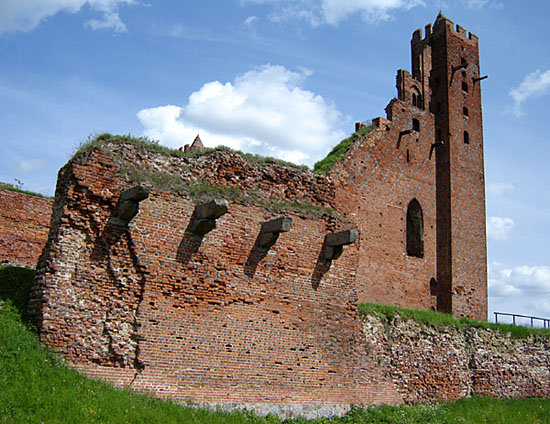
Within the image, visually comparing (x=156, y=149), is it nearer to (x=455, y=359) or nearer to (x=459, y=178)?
(x=455, y=359)

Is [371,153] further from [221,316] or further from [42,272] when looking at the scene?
[42,272]

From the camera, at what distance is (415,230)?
68.9ft

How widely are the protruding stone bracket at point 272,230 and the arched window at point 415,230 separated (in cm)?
1163

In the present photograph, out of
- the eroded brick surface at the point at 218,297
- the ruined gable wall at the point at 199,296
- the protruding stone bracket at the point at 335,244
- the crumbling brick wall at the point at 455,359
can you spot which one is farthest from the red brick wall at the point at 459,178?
the protruding stone bracket at the point at 335,244

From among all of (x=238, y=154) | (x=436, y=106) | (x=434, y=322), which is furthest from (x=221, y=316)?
(x=436, y=106)

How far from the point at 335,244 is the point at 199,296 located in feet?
9.80

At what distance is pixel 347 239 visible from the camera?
1077cm

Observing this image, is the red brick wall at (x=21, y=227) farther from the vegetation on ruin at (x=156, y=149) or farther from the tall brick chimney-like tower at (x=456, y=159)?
the tall brick chimney-like tower at (x=456, y=159)

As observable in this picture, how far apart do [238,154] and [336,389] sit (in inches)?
187

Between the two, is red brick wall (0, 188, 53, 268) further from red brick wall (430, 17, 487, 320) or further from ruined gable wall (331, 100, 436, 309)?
red brick wall (430, 17, 487, 320)

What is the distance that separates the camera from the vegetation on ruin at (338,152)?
18356 mm

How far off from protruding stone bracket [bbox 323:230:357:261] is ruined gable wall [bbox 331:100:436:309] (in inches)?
276

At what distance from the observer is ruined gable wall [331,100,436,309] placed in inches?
733

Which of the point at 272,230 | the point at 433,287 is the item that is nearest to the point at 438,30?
the point at 433,287
